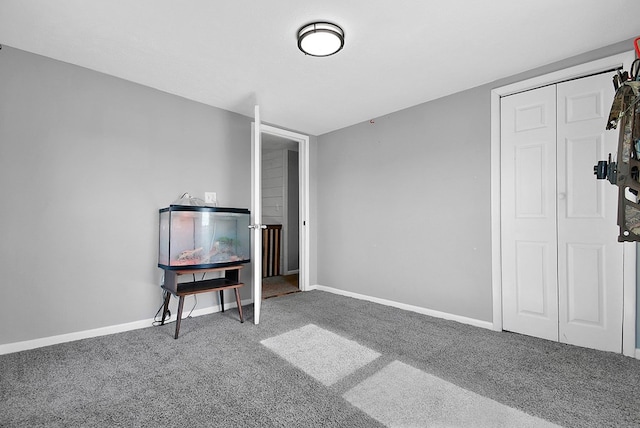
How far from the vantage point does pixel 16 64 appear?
87.6 inches

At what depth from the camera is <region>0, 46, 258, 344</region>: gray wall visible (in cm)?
220

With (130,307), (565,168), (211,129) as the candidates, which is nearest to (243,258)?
(130,307)

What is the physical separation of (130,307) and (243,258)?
1.08m

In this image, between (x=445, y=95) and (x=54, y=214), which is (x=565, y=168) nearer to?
(x=445, y=95)

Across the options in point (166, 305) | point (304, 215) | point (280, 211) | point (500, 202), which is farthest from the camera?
point (280, 211)

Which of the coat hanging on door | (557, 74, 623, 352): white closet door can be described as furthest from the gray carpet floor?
the coat hanging on door

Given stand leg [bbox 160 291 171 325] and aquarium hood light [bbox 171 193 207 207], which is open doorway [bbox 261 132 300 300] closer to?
aquarium hood light [bbox 171 193 207 207]

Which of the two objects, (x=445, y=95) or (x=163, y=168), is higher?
(x=445, y=95)

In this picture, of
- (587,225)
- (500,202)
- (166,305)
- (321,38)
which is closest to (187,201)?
(166,305)

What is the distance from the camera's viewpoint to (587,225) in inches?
88.7

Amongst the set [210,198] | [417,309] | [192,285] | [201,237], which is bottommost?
[417,309]

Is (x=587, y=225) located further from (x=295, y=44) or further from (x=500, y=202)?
(x=295, y=44)

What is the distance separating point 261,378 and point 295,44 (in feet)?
7.59

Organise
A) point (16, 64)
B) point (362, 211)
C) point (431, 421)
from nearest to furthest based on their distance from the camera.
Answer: point (431, 421) → point (16, 64) → point (362, 211)
